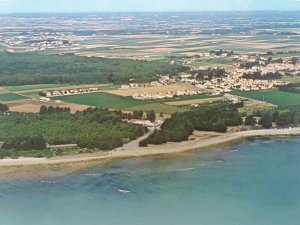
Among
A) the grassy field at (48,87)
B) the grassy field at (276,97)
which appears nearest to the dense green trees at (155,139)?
the grassy field at (276,97)

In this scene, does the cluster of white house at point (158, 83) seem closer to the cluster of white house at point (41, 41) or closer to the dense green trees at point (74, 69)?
the dense green trees at point (74, 69)

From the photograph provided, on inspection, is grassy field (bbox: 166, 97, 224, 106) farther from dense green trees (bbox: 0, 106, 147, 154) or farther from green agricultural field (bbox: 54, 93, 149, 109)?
dense green trees (bbox: 0, 106, 147, 154)

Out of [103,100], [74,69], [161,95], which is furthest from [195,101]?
[74,69]

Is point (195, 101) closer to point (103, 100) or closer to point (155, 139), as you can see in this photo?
point (103, 100)

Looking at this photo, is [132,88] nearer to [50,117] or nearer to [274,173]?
[50,117]

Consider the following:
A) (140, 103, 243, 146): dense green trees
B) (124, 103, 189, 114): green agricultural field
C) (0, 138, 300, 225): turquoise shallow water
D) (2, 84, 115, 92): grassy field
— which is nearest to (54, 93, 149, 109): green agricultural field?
(124, 103, 189, 114): green agricultural field

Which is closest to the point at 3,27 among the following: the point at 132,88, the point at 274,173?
the point at 132,88
